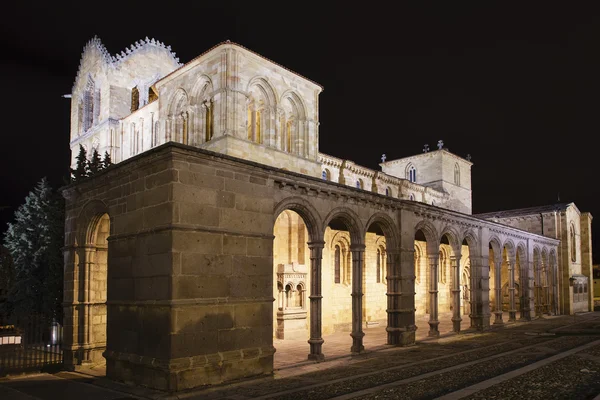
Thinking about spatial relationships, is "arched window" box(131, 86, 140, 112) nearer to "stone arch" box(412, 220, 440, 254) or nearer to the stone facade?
"stone arch" box(412, 220, 440, 254)

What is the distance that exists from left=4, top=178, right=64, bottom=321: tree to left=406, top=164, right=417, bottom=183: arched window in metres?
33.8

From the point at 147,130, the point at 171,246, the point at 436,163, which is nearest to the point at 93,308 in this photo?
the point at 171,246

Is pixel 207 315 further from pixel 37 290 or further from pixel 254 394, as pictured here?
pixel 37 290

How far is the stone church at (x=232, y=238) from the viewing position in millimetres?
12656

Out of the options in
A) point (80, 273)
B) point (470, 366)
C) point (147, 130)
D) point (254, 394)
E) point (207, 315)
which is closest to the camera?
point (254, 394)

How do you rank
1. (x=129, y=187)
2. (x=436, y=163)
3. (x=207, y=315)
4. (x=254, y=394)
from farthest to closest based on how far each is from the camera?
(x=436, y=163), (x=129, y=187), (x=207, y=315), (x=254, y=394)

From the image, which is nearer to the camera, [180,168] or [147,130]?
[180,168]

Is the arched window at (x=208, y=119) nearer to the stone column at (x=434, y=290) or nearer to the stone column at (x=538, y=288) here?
the stone column at (x=434, y=290)

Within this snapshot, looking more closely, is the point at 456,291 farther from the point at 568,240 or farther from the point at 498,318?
the point at 568,240

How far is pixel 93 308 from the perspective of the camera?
1617 cm

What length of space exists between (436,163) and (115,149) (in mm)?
28031

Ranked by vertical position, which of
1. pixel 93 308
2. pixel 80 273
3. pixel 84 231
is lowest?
pixel 93 308

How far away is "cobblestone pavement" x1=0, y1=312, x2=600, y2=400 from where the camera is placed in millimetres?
11578

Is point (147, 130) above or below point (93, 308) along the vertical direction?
above
